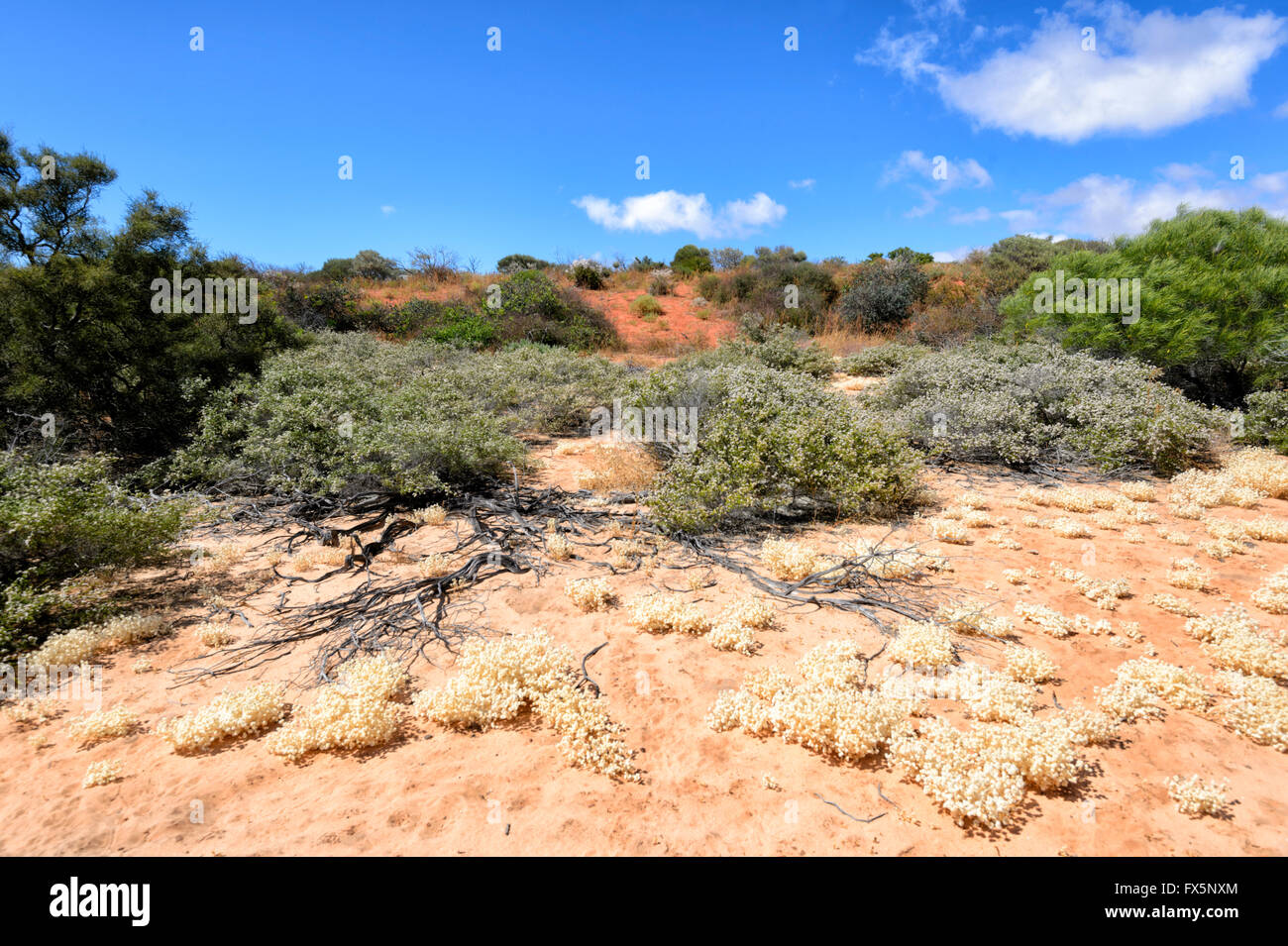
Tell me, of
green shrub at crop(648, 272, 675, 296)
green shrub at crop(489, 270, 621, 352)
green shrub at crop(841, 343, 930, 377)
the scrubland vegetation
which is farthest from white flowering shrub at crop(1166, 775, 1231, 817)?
green shrub at crop(648, 272, 675, 296)

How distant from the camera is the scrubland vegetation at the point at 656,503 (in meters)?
2.91

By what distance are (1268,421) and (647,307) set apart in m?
18.7

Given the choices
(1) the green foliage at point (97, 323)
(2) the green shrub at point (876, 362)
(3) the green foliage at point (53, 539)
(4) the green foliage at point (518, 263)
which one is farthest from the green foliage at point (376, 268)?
(3) the green foliage at point (53, 539)

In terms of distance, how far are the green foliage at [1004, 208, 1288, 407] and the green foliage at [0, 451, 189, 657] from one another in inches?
498

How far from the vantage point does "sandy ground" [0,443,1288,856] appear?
2.22m

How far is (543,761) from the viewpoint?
2725 millimetres

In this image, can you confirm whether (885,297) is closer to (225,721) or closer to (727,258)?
(727,258)

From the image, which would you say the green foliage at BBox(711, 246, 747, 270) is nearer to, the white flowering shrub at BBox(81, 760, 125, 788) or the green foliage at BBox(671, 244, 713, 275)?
the green foliage at BBox(671, 244, 713, 275)

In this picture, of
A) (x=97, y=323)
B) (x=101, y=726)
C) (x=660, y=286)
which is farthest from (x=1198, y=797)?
(x=660, y=286)

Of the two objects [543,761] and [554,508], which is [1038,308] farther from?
[543,761]

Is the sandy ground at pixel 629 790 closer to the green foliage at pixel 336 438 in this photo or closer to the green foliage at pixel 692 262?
the green foliage at pixel 336 438

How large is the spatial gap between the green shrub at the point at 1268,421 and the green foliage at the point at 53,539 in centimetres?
1231

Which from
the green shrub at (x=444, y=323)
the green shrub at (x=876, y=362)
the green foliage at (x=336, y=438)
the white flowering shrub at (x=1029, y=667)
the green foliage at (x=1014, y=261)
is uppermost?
the green foliage at (x=1014, y=261)
